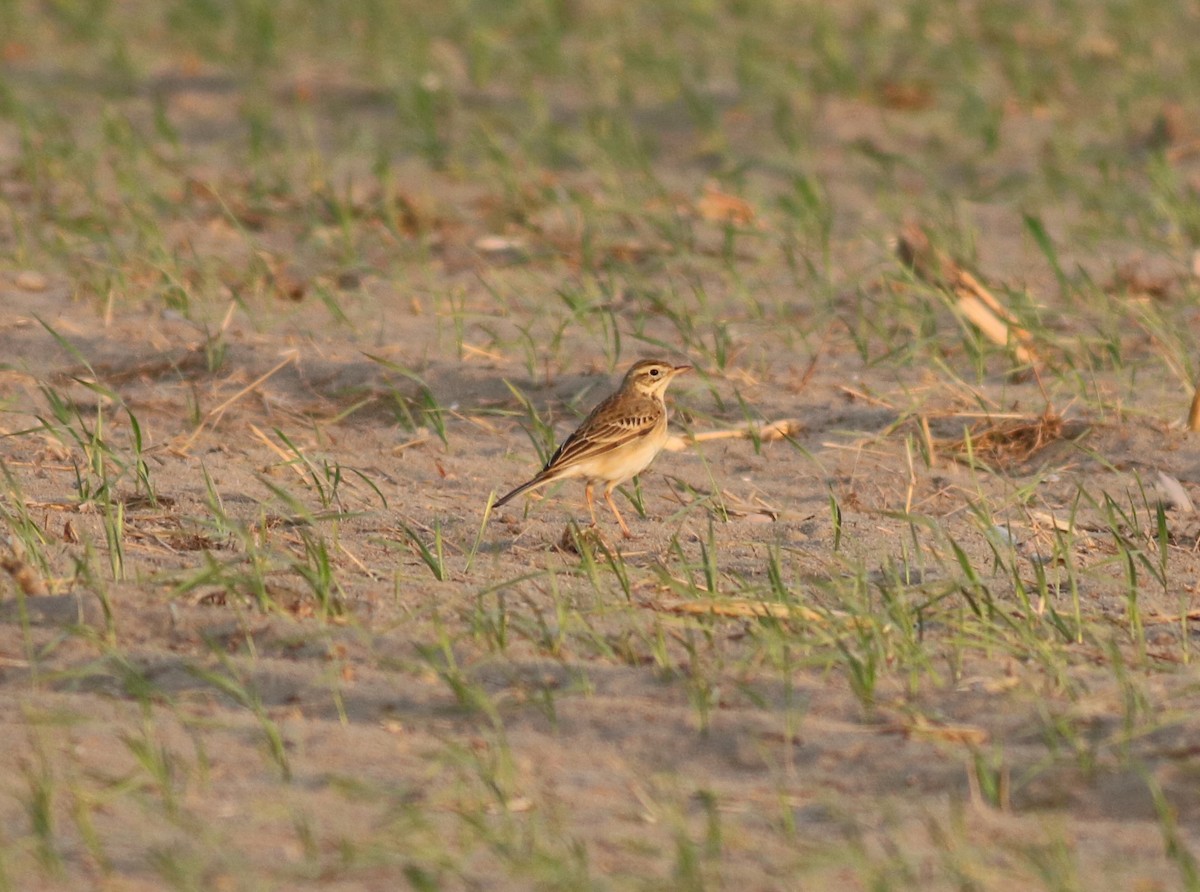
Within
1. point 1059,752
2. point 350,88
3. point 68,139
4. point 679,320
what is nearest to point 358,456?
point 679,320

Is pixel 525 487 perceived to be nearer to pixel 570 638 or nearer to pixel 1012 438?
pixel 570 638

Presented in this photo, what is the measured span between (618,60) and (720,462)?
596 cm

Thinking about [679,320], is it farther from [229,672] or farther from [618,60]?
[618,60]

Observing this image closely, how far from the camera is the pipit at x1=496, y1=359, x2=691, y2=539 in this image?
215 inches

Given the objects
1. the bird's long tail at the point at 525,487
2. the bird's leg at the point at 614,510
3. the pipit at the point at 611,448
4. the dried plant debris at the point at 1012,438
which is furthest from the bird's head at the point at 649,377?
the dried plant debris at the point at 1012,438

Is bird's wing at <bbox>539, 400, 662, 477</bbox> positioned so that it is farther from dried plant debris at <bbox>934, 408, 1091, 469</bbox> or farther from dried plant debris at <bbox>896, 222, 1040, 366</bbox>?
dried plant debris at <bbox>896, 222, 1040, 366</bbox>

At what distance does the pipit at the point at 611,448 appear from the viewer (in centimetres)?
546

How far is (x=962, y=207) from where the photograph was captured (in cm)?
915

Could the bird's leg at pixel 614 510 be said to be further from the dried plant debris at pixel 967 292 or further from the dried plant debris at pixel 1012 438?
the dried plant debris at pixel 967 292

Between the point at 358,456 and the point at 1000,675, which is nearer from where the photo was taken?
the point at 1000,675

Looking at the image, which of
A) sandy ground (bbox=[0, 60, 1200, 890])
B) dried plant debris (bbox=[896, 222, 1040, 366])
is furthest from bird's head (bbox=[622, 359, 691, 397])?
dried plant debris (bbox=[896, 222, 1040, 366])

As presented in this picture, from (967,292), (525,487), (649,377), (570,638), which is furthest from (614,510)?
(967,292)

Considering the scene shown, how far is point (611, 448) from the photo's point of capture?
5457 mm

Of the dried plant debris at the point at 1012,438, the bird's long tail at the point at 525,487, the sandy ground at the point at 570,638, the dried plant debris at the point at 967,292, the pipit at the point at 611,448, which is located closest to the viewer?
the sandy ground at the point at 570,638
